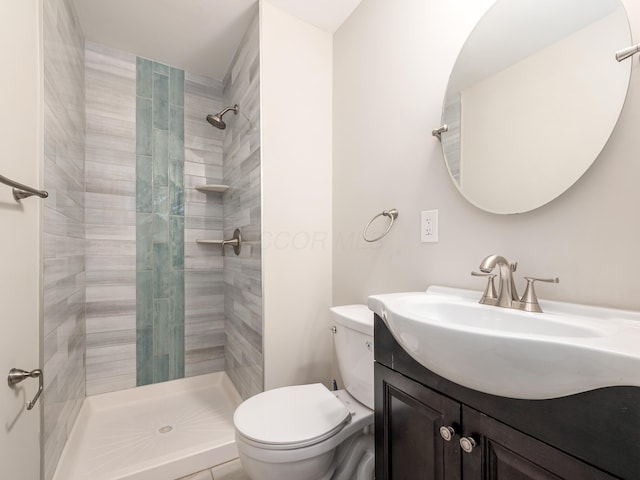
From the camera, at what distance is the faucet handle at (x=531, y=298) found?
0.74 m

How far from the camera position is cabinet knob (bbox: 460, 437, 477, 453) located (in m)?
0.59

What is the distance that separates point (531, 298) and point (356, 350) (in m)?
0.63

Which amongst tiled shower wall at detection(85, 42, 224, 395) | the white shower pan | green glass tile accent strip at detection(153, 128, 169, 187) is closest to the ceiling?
tiled shower wall at detection(85, 42, 224, 395)

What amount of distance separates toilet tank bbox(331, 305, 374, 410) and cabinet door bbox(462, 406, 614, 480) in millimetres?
498

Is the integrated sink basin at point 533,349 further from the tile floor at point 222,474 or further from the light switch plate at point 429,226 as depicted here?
the tile floor at point 222,474

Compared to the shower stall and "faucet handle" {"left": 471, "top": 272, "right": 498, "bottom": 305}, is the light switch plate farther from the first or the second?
the shower stall

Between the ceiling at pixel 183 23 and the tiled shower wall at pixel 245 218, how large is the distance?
11 centimetres

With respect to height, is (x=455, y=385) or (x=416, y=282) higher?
(x=416, y=282)

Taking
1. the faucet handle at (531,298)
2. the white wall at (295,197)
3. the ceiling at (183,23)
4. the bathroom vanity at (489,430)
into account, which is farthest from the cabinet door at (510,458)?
the ceiling at (183,23)

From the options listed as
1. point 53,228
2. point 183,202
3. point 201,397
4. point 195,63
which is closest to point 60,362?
point 53,228

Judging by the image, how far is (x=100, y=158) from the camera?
195 cm

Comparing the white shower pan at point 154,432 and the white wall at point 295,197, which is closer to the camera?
the white shower pan at point 154,432

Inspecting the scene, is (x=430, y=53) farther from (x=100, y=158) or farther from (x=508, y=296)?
(x=100, y=158)

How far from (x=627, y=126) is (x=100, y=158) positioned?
2.54 meters
